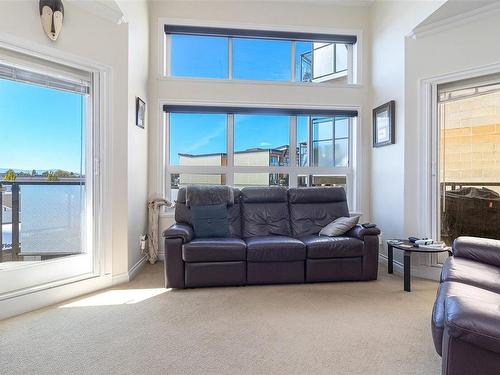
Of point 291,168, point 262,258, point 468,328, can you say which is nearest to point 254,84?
point 291,168

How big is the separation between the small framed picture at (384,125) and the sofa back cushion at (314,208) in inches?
33.4

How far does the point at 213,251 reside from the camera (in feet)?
9.97

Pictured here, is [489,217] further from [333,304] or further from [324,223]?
[333,304]

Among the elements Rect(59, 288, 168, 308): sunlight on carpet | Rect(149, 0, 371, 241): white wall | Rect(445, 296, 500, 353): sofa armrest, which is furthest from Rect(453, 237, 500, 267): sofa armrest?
Rect(59, 288, 168, 308): sunlight on carpet

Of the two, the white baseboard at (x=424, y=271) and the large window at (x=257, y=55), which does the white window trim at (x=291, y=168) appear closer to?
the large window at (x=257, y=55)

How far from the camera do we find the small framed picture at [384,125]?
3.75 meters

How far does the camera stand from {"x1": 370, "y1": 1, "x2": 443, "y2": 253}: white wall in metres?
3.55

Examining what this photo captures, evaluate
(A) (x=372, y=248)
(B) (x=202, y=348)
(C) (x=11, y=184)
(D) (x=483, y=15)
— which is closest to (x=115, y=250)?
(C) (x=11, y=184)

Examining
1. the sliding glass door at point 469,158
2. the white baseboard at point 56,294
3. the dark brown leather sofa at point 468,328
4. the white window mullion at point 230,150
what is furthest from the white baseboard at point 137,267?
the sliding glass door at point 469,158

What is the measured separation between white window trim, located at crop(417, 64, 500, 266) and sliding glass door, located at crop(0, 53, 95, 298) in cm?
355

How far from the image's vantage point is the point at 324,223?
381 centimetres

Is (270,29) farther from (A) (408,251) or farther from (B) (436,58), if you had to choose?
(A) (408,251)

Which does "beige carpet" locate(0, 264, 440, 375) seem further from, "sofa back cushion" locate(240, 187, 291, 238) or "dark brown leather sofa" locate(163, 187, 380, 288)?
"sofa back cushion" locate(240, 187, 291, 238)

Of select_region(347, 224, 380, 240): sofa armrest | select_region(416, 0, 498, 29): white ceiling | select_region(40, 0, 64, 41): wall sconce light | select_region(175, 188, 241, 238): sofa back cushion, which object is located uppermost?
select_region(416, 0, 498, 29): white ceiling
